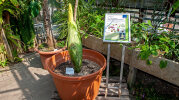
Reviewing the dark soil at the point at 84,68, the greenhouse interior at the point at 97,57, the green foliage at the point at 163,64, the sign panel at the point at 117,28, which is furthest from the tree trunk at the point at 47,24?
the green foliage at the point at 163,64

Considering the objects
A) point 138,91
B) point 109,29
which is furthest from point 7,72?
point 138,91

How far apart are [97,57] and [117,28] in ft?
2.31

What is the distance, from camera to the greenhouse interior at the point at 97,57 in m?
1.93

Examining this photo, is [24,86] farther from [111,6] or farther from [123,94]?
[111,6]

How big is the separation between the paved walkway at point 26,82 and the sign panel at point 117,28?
55.3 inches

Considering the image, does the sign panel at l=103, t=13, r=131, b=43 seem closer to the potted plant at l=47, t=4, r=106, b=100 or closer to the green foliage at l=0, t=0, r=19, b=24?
the potted plant at l=47, t=4, r=106, b=100

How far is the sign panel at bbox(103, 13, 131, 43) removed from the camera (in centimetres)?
183

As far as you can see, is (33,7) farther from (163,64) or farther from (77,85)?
(163,64)

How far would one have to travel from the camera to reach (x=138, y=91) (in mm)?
2420

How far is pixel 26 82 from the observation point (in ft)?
9.32

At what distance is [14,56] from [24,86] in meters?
1.21

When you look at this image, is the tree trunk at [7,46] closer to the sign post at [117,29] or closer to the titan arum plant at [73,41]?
the titan arum plant at [73,41]

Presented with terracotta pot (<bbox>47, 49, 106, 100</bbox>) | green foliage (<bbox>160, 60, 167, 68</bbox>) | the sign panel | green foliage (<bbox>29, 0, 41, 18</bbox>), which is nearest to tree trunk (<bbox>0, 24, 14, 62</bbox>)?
green foliage (<bbox>29, 0, 41, 18</bbox>)

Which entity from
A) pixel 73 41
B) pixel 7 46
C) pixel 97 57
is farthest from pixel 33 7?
pixel 97 57
